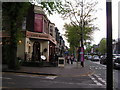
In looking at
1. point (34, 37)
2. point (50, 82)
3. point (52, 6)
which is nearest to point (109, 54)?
point (50, 82)

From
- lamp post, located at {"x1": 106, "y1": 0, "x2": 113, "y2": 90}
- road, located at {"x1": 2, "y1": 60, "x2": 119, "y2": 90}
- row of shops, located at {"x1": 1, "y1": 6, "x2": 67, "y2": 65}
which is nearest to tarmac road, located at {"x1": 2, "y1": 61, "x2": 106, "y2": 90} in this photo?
road, located at {"x1": 2, "y1": 60, "x2": 119, "y2": 90}

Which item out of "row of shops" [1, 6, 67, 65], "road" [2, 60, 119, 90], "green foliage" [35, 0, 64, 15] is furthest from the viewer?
"row of shops" [1, 6, 67, 65]

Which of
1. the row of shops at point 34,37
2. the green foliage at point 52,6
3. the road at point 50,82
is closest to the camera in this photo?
the road at point 50,82

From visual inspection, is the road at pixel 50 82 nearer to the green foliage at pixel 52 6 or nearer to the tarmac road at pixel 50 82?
the tarmac road at pixel 50 82

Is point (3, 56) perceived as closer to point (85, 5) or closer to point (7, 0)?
point (7, 0)

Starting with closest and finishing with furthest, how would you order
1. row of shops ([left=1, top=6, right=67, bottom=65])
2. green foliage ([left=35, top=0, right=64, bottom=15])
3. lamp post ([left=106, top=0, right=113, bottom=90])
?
1. lamp post ([left=106, top=0, right=113, bottom=90])
2. green foliage ([left=35, top=0, right=64, bottom=15])
3. row of shops ([left=1, top=6, right=67, bottom=65])

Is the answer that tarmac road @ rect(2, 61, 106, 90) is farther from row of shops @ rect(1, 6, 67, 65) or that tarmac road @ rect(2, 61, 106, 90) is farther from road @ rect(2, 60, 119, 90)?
row of shops @ rect(1, 6, 67, 65)

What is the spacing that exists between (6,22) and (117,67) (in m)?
14.0

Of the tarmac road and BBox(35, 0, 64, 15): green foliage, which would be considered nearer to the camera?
the tarmac road

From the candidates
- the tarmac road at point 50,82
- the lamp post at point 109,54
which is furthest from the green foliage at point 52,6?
the lamp post at point 109,54

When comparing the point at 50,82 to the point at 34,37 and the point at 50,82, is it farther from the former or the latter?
the point at 34,37

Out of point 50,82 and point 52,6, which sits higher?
point 52,6

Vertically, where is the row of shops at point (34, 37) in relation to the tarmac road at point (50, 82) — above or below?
above

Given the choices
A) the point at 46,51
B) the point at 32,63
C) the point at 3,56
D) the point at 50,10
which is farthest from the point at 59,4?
the point at 46,51
